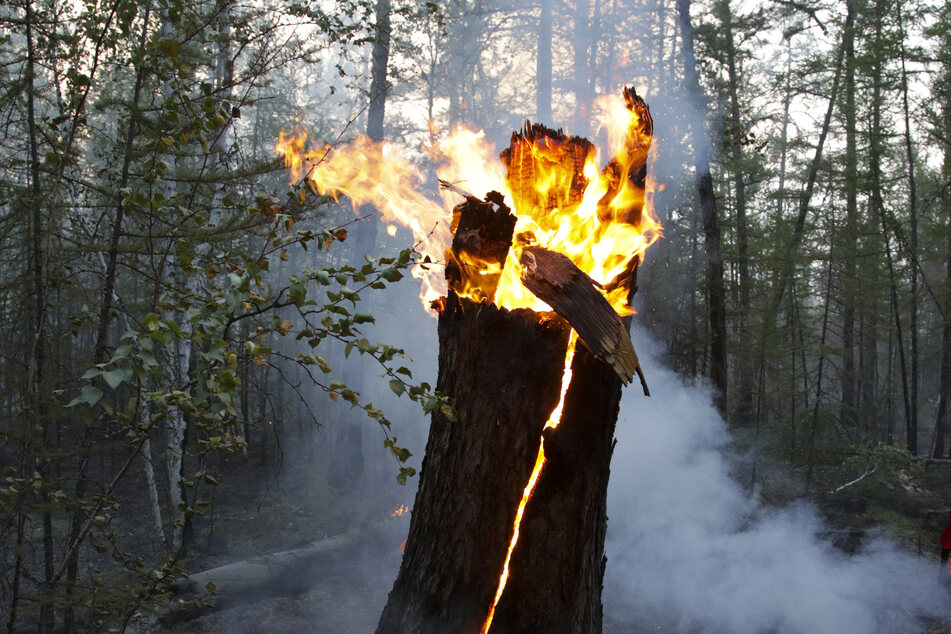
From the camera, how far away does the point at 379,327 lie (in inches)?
934

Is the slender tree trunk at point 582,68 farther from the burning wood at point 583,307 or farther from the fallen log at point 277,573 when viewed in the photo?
the burning wood at point 583,307

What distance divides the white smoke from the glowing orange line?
5.01 m

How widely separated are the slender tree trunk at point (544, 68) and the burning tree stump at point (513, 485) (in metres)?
13.1

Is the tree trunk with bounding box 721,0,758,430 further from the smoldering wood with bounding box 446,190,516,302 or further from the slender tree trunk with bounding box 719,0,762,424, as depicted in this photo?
the smoldering wood with bounding box 446,190,516,302

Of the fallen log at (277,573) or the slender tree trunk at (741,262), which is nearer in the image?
the fallen log at (277,573)

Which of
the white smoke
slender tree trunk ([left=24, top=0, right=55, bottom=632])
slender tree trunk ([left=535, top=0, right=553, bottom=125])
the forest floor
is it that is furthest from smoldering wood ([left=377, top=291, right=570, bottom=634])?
slender tree trunk ([left=535, top=0, right=553, bottom=125])

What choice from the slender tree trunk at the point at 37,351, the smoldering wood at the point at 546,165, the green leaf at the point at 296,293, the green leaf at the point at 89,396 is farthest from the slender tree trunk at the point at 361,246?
the green leaf at the point at 89,396

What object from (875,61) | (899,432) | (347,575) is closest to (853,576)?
(347,575)

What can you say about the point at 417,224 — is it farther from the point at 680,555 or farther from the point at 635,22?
the point at 635,22

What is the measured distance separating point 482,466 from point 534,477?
24cm

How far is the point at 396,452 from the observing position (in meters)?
2.65

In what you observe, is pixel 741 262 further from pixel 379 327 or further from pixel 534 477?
pixel 534 477

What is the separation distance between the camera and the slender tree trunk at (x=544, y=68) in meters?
15.0

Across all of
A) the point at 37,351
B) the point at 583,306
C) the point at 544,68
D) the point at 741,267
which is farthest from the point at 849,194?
the point at 37,351
